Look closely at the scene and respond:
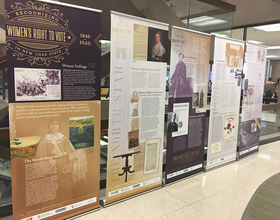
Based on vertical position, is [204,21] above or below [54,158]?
above

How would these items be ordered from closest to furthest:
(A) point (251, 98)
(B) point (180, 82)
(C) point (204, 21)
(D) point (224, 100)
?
(B) point (180, 82) → (D) point (224, 100) → (C) point (204, 21) → (A) point (251, 98)

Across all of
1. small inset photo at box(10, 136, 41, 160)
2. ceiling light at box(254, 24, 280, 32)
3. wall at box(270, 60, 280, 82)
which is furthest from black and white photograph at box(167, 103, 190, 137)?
wall at box(270, 60, 280, 82)

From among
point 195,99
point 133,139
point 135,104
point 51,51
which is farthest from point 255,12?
point 51,51

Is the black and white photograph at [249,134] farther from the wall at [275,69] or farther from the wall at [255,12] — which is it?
the wall at [275,69]

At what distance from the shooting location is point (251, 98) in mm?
4859

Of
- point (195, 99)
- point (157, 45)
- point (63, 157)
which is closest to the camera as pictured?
point (63, 157)

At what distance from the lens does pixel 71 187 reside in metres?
2.58

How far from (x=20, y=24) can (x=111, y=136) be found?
1507 mm

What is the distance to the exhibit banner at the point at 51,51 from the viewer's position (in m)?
2.09

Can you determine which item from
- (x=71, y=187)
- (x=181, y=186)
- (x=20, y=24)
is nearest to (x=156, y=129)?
(x=181, y=186)

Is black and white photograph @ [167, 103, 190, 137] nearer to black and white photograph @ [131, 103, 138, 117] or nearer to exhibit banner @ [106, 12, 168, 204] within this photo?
exhibit banner @ [106, 12, 168, 204]

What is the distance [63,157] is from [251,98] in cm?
402

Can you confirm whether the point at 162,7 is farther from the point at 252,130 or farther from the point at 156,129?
the point at 252,130

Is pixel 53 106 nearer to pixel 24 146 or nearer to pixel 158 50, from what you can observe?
pixel 24 146
